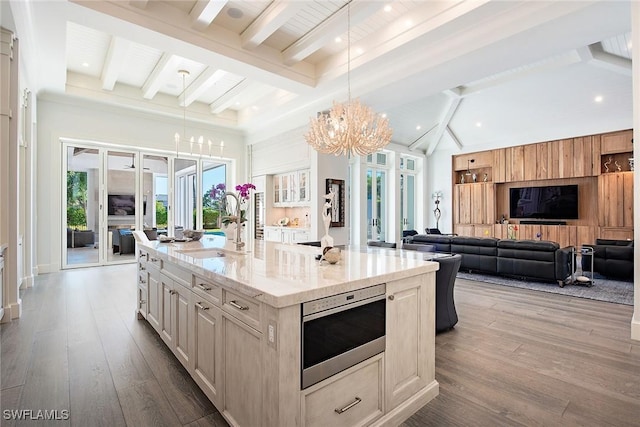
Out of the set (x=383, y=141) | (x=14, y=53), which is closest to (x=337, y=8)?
(x=383, y=141)

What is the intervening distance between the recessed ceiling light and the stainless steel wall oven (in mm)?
4227

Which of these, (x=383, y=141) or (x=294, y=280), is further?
(x=383, y=141)

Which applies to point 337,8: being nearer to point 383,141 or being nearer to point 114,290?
point 383,141

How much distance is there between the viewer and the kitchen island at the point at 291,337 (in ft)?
4.62

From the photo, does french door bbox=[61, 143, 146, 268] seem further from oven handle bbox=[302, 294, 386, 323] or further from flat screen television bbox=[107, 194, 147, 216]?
oven handle bbox=[302, 294, 386, 323]

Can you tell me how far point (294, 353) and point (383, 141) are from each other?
3.55 metres

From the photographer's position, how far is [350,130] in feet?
13.1

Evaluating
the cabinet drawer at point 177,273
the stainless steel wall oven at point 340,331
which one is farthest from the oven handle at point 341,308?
the cabinet drawer at point 177,273

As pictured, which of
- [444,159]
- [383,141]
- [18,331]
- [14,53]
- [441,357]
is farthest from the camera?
[444,159]

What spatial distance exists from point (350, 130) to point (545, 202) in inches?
316

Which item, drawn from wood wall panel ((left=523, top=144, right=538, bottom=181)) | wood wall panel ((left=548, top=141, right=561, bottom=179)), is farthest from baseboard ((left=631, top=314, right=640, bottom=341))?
wood wall panel ((left=523, top=144, right=538, bottom=181))

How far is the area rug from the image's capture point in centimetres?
457

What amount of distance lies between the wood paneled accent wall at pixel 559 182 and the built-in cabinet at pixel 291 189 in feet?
20.3

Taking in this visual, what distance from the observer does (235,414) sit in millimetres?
1731
